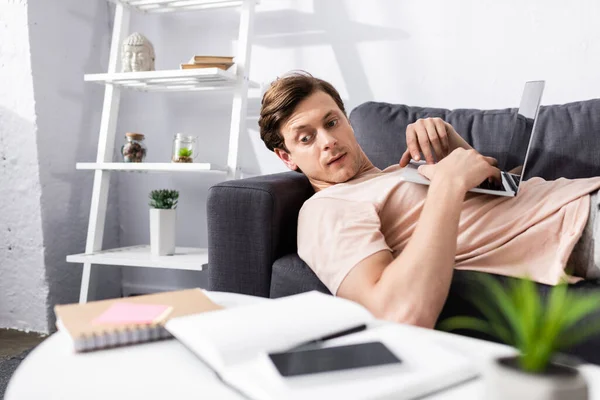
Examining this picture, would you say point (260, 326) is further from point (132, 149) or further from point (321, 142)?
point (132, 149)

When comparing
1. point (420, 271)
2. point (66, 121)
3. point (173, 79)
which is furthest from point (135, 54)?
point (420, 271)

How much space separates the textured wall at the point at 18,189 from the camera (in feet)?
6.83

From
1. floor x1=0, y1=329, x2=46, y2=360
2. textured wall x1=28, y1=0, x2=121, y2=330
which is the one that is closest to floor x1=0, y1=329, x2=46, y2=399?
floor x1=0, y1=329, x2=46, y2=360

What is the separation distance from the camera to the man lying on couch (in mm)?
923

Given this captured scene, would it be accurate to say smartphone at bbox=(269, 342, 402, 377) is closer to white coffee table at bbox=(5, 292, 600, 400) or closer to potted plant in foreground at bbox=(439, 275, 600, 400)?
white coffee table at bbox=(5, 292, 600, 400)

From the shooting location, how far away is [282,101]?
1.41m

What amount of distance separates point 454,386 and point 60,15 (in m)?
2.26

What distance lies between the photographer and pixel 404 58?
2.09 m

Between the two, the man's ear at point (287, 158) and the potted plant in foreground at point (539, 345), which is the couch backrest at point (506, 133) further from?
the potted plant in foreground at point (539, 345)

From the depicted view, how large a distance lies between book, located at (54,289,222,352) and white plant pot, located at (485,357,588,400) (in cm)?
41

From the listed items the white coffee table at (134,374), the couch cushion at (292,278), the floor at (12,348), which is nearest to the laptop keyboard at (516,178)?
the couch cushion at (292,278)

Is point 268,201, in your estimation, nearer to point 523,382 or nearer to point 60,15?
point 523,382

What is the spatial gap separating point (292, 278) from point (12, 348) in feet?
4.21

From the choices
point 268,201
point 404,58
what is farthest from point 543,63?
point 268,201
